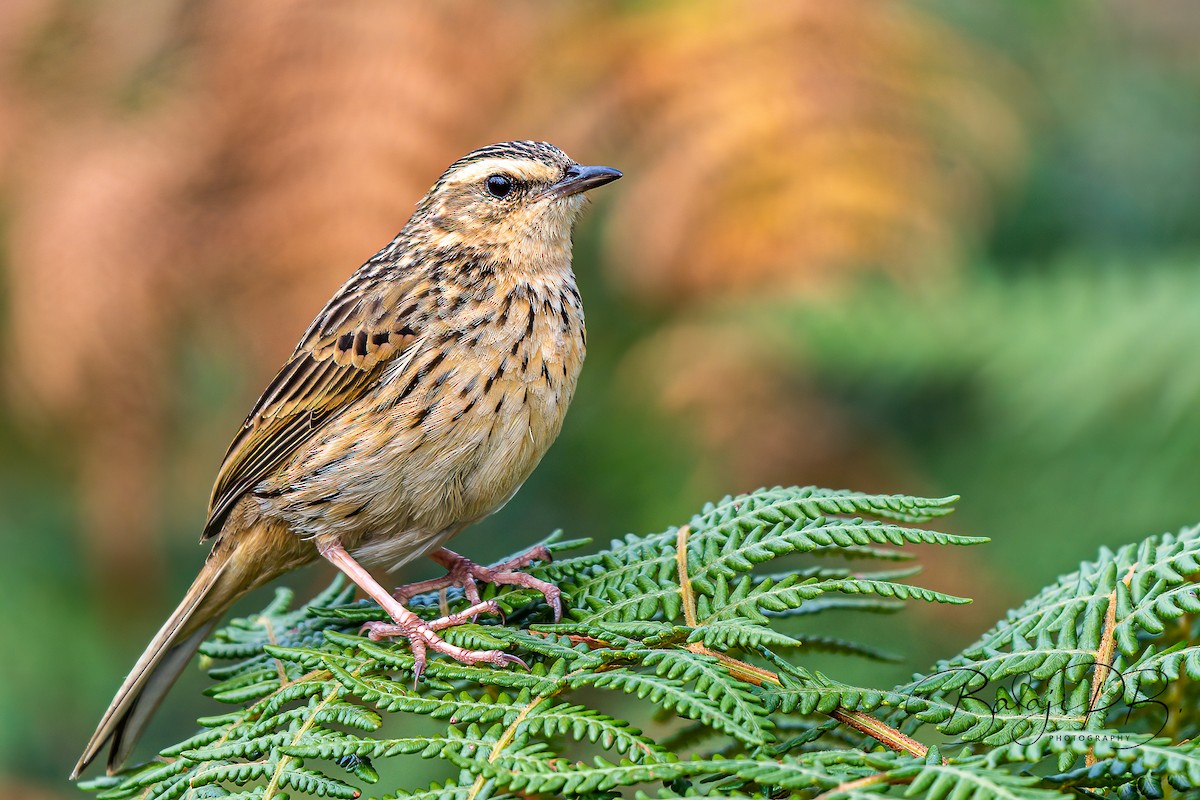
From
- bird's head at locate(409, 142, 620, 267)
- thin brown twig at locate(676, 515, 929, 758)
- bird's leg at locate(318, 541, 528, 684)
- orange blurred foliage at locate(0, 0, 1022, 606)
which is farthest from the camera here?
orange blurred foliage at locate(0, 0, 1022, 606)

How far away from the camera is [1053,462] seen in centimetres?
534

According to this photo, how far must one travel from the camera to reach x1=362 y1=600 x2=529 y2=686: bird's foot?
259 centimetres

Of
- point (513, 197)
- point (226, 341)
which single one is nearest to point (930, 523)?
point (513, 197)

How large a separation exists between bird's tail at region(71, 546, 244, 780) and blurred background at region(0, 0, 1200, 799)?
4.79ft

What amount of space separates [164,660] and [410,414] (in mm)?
989

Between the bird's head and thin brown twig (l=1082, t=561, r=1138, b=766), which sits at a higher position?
the bird's head

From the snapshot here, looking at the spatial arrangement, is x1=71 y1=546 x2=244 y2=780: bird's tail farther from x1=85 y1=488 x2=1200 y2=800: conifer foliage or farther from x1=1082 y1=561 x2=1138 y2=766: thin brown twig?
x1=1082 y1=561 x2=1138 y2=766: thin brown twig

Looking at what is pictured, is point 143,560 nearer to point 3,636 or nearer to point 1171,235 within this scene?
point 3,636

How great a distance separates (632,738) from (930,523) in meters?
3.91

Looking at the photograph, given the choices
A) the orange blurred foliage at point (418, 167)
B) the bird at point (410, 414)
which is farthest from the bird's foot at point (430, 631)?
the orange blurred foliage at point (418, 167)

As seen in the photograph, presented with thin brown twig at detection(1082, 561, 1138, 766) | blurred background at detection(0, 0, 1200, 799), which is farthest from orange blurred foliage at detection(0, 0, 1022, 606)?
→ thin brown twig at detection(1082, 561, 1138, 766)

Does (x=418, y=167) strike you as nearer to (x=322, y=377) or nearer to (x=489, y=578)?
(x=322, y=377)

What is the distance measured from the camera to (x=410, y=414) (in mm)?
3355

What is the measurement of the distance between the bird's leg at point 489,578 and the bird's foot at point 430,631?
95mm
